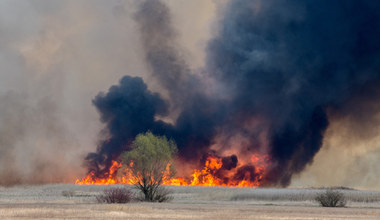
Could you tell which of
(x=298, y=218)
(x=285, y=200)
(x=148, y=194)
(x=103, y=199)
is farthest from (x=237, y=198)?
(x=298, y=218)

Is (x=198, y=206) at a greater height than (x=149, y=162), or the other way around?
(x=149, y=162)

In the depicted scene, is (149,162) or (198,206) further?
(149,162)

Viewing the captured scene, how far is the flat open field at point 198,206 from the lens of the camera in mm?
66938

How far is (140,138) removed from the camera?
359ft

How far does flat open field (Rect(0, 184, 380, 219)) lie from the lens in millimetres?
66938

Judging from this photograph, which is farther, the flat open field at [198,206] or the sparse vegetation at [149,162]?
the sparse vegetation at [149,162]

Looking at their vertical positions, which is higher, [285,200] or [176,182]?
[176,182]

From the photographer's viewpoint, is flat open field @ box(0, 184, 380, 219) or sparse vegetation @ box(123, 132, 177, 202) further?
sparse vegetation @ box(123, 132, 177, 202)

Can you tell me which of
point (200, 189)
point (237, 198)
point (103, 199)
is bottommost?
point (103, 199)

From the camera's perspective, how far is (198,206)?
87625 mm

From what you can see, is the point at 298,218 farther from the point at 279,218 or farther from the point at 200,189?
the point at 200,189

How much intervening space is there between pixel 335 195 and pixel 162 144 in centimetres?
3192

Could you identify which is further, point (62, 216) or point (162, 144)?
point (162, 144)

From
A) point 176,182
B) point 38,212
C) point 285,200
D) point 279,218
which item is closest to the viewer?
point 279,218
